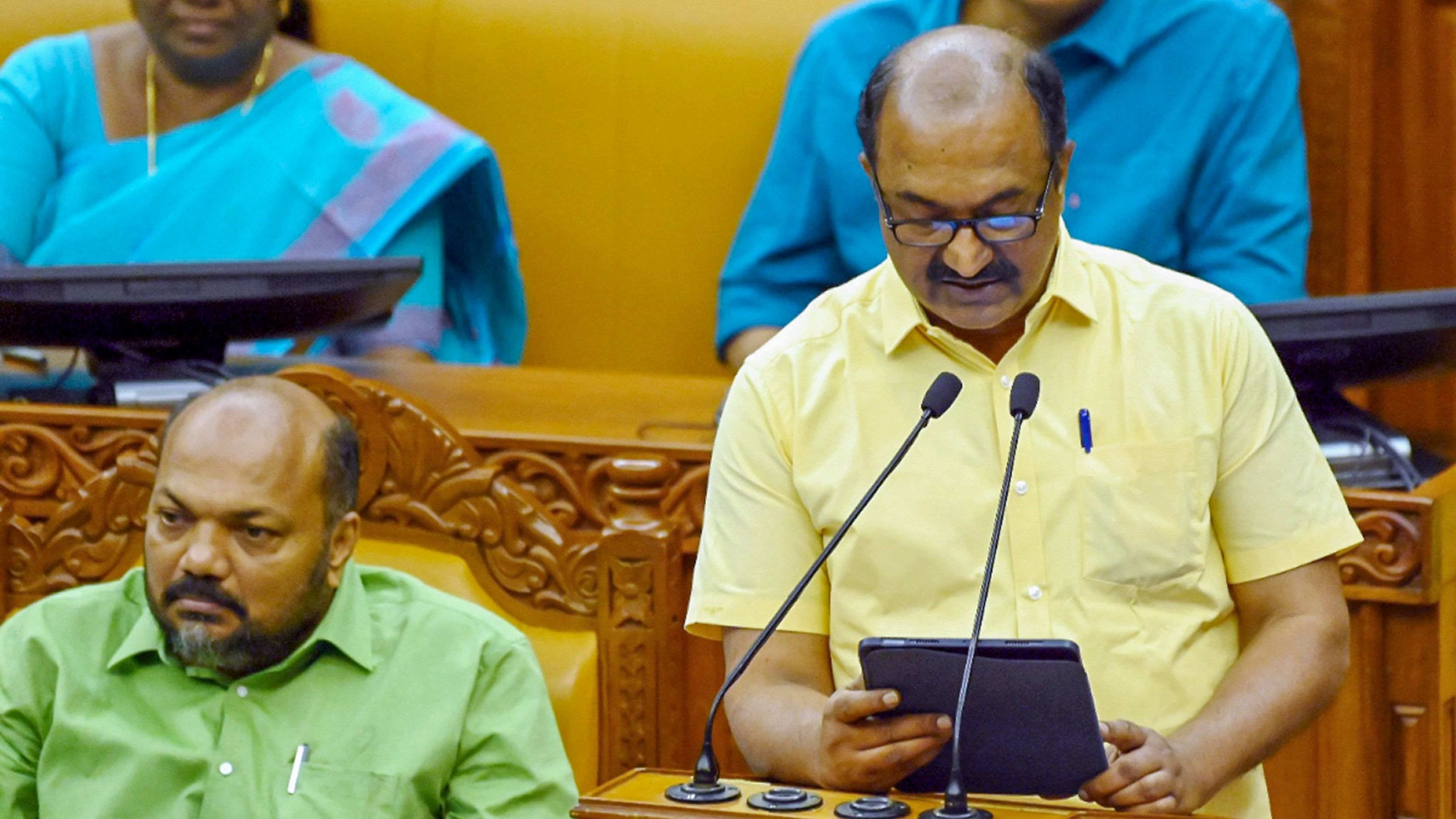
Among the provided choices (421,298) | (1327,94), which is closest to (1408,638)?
(1327,94)

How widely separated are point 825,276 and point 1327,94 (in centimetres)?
89

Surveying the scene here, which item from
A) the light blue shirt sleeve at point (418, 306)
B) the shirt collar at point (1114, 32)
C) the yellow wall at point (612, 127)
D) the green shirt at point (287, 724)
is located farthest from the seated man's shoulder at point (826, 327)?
the yellow wall at point (612, 127)

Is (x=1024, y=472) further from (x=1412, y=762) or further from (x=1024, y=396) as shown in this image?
(x=1412, y=762)

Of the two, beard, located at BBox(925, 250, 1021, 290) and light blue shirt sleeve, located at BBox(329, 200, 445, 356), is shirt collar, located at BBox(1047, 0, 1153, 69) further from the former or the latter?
beard, located at BBox(925, 250, 1021, 290)

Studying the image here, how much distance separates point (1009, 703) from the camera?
1.37 metres

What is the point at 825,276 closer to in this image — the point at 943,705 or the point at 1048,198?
the point at 1048,198

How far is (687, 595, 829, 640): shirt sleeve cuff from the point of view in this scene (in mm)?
1697

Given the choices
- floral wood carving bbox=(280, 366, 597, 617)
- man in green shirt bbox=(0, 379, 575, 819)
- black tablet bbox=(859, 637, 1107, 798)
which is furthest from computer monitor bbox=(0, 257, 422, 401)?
black tablet bbox=(859, 637, 1107, 798)

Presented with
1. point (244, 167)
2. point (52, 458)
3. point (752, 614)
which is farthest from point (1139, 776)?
point (244, 167)

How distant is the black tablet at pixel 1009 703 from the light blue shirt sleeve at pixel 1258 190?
1.49m

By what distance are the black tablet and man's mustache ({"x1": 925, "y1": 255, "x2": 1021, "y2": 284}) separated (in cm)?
33

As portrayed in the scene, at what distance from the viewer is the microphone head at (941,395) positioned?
1.53m

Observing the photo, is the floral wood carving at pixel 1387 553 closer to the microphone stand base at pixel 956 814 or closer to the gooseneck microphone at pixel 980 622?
the gooseneck microphone at pixel 980 622

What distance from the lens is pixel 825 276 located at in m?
2.96
